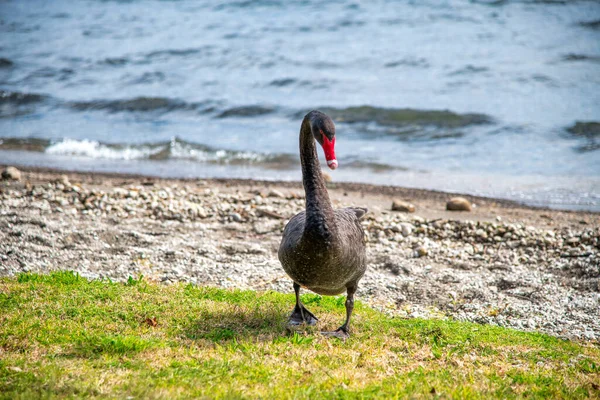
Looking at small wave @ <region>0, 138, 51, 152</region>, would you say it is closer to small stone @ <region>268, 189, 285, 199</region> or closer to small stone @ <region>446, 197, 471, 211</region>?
small stone @ <region>268, 189, 285, 199</region>

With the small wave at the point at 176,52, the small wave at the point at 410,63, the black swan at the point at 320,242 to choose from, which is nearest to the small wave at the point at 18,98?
the small wave at the point at 176,52

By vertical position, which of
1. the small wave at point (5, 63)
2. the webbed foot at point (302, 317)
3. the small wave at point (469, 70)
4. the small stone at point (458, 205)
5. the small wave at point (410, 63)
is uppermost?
the small wave at point (5, 63)

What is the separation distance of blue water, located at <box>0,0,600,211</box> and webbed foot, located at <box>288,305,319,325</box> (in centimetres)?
820

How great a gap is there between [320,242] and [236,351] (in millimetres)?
1160

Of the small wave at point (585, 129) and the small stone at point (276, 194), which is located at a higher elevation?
the small stone at point (276, 194)

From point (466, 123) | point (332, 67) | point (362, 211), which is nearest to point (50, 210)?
point (362, 211)

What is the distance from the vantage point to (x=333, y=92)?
2217 centimetres

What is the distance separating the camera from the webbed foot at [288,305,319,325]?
238 inches

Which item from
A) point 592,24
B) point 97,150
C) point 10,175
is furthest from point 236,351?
point 592,24

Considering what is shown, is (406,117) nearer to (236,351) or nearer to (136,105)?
(136,105)

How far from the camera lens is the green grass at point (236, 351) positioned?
4.46 metres

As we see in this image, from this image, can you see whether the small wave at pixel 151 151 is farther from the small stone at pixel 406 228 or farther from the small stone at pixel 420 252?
the small stone at pixel 420 252

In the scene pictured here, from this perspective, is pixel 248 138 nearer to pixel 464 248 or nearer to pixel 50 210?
pixel 50 210

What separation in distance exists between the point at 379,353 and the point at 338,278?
29.4 inches
